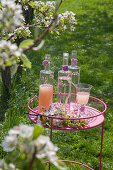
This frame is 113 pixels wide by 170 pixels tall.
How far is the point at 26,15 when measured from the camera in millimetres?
4215

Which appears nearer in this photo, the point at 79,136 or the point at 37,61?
the point at 79,136

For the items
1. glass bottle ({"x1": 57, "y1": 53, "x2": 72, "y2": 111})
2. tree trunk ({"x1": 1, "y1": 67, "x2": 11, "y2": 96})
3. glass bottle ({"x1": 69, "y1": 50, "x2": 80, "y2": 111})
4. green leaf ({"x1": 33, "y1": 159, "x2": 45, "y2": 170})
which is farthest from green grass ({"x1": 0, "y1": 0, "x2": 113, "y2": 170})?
green leaf ({"x1": 33, "y1": 159, "x2": 45, "y2": 170})

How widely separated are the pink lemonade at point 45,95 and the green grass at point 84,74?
3.45ft

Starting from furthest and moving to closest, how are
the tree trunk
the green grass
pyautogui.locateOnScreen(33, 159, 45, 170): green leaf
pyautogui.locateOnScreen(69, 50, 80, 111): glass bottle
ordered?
the tree trunk
the green grass
pyautogui.locateOnScreen(69, 50, 80, 111): glass bottle
pyautogui.locateOnScreen(33, 159, 45, 170): green leaf

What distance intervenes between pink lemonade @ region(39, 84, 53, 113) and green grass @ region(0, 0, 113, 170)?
3.45 ft

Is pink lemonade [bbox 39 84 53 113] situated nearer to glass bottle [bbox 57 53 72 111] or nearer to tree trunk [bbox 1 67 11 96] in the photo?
glass bottle [bbox 57 53 72 111]

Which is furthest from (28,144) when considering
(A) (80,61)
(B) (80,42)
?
(B) (80,42)

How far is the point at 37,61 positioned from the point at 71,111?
3350 millimetres

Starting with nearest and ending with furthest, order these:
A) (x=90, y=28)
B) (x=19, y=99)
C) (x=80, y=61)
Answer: (x=19, y=99), (x=80, y=61), (x=90, y=28)

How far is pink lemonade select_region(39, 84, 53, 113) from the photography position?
76.3 inches

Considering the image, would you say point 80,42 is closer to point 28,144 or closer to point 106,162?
point 106,162

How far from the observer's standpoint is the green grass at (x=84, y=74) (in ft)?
10.6

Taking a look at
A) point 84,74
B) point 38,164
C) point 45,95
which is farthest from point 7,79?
point 38,164

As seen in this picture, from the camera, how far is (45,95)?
195 cm
